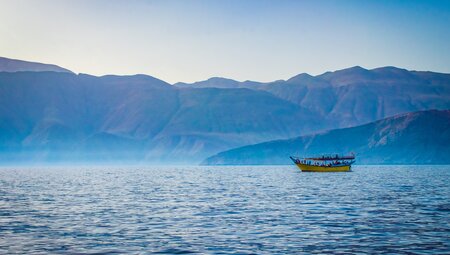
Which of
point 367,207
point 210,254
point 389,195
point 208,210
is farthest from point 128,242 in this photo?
point 389,195

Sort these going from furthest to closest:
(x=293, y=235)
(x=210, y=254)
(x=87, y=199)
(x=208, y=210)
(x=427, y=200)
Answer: (x=87, y=199) < (x=427, y=200) < (x=208, y=210) < (x=293, y=235) < (x=210, y=254)

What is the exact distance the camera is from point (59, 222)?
44.9 meters

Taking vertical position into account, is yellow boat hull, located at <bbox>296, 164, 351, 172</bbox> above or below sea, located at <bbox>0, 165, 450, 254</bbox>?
above

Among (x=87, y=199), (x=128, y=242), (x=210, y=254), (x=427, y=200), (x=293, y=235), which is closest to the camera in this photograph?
(x=210, y=254)

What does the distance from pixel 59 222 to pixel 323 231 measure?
18820mm

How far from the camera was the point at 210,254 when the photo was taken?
1240 inches

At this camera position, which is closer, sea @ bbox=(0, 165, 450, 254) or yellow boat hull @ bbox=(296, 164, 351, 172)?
sea @ bbox=(0, 165, 450, 254)

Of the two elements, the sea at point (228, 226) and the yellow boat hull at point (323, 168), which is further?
the yellow boat hull at point (323, 168)

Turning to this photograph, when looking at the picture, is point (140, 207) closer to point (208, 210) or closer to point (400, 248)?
point (208, 210)

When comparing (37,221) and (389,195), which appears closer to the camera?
(37,221)

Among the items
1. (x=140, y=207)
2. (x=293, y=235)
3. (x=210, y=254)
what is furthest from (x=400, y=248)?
(x=140, y=207)

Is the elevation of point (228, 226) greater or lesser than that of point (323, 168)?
lesser

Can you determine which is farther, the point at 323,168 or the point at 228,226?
the point at 323,168

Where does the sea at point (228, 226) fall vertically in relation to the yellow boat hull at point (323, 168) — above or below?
below
